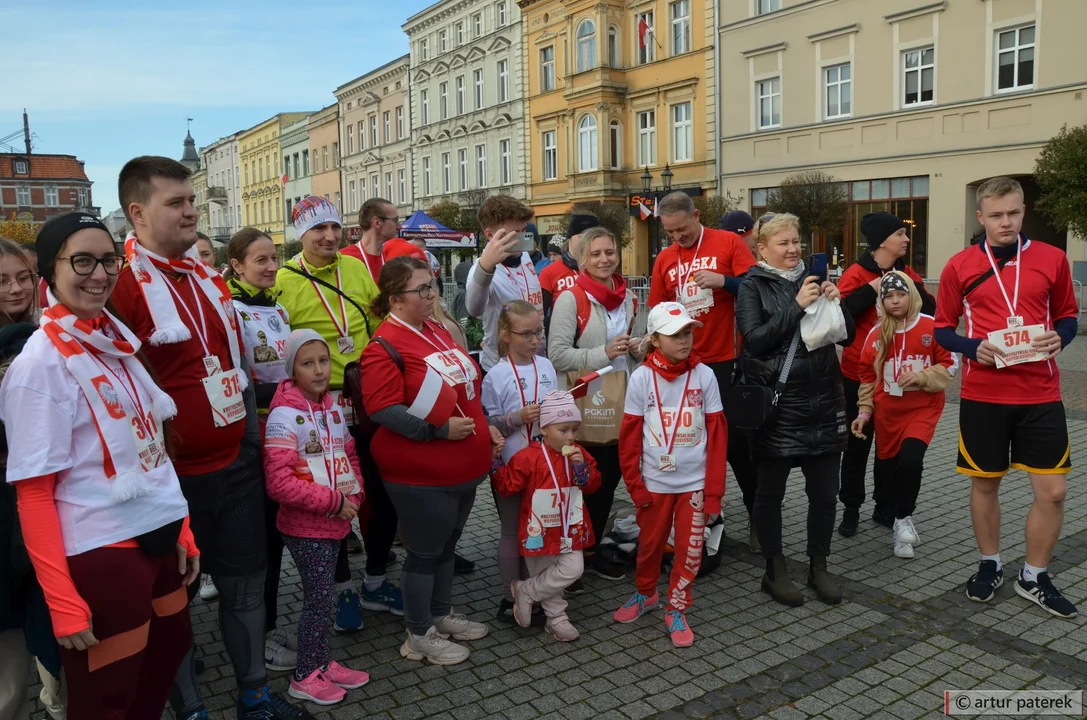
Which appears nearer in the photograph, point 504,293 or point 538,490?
point 538,490

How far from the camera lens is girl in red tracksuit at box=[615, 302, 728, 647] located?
4.25m

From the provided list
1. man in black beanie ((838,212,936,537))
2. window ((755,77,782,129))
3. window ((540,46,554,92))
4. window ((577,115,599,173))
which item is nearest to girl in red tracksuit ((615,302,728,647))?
man in black beanie ((838,212,936,537))

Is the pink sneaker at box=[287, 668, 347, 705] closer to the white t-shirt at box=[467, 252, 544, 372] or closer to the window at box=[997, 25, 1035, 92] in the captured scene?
the white t-shirt at box=[467, 252, 544, 372]

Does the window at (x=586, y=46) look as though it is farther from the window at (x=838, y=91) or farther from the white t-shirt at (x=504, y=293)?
the white t-shirt at (x=504, y=293)

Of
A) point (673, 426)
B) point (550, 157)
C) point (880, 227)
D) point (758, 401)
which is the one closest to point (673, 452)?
point (673, 426)

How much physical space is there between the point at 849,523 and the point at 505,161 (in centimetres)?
3748

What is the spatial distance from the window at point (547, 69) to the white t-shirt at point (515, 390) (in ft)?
115

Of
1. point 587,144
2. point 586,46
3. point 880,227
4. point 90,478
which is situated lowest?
point 90,478

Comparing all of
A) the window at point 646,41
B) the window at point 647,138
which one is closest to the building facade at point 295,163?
the window at point 647,138

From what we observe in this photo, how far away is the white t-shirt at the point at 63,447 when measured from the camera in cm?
233

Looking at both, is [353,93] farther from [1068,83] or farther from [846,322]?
[846,322]

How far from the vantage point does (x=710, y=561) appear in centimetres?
512

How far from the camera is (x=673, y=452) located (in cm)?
428

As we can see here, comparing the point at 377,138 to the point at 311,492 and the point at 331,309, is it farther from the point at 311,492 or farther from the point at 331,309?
the point at 311,492
